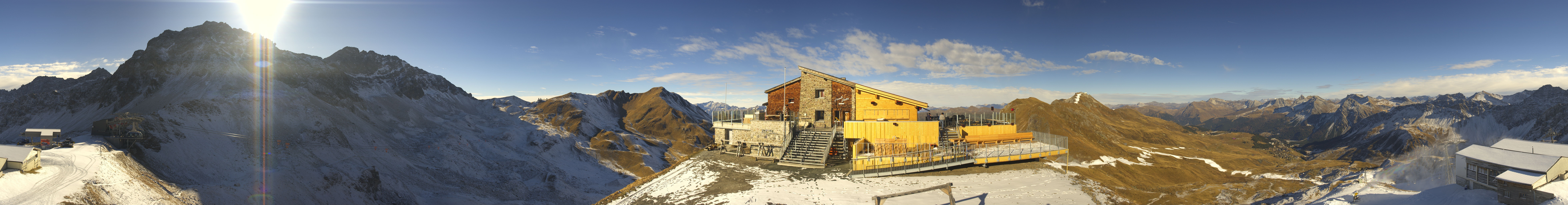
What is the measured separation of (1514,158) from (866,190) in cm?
1974

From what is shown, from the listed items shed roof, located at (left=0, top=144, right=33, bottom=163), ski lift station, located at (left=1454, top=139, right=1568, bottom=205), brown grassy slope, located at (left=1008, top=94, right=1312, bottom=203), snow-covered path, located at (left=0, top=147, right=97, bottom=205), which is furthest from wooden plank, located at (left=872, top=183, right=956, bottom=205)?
shed roof, located at (left=0, top=144, right=33, bottom=163)

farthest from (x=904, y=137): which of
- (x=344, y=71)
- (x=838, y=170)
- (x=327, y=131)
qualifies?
(x=344, y=71)

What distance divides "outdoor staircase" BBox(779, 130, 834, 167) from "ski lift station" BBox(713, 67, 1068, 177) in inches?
1.9

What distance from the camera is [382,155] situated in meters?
46.0

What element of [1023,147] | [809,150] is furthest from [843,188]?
[1023,147]

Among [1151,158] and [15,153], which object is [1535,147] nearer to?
[1151,158]

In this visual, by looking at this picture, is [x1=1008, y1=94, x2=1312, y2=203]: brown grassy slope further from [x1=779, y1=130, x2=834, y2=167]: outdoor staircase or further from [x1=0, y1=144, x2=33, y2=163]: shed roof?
[x1=0, y1=144, x2=33, y2=163]: shed roof

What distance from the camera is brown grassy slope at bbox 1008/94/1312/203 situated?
939 inches

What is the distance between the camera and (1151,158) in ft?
180

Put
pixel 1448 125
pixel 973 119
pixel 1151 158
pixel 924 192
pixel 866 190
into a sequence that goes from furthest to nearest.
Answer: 1. pixel 1448 125
2. pixel 1151 158
3. pixel 973 119
4. pixel 866 190
5. pixel 924 192

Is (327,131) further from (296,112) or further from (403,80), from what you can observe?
(403,80)

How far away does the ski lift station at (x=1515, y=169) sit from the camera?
13.5 meters

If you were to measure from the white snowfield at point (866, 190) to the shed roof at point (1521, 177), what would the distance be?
1068 cm

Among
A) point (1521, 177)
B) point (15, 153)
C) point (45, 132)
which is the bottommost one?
point (1521, 177)
